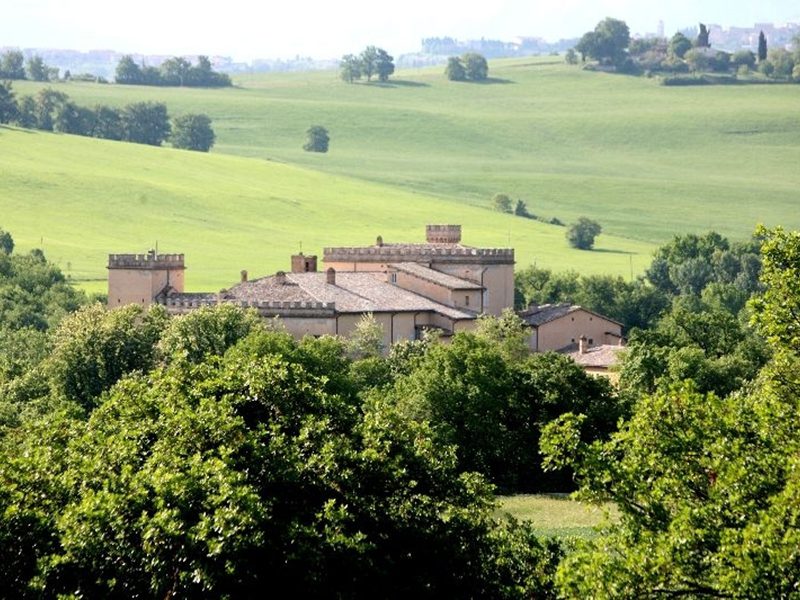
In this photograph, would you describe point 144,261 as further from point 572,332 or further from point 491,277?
point 572,332

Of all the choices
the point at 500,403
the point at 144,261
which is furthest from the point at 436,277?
the point at 500,403

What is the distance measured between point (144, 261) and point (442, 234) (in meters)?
27.7

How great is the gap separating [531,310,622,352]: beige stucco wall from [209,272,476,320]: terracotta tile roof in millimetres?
4796

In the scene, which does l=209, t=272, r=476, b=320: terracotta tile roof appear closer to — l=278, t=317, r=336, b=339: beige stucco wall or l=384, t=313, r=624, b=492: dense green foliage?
l=278, t=317, r=336, b=339: beige stucco wall

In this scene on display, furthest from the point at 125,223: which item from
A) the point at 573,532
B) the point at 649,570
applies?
the point at 649,570

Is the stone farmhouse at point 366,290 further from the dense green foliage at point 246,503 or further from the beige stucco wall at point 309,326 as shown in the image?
the dense green foliage at point 246,503

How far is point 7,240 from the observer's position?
166750 mm

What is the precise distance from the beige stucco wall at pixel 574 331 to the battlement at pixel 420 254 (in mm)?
5194

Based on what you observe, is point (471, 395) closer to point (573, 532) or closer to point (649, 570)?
point (573, 532)

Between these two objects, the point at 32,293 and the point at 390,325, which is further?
the point at 32,293

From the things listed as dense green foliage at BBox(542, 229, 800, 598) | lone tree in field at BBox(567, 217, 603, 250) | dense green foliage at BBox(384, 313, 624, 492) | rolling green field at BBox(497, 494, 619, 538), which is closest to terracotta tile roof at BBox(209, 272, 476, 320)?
dense green foliage at BBox(384, 313, 624, 492)

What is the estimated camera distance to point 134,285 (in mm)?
121688

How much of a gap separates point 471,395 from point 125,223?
333ft

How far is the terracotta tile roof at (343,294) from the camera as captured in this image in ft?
382
